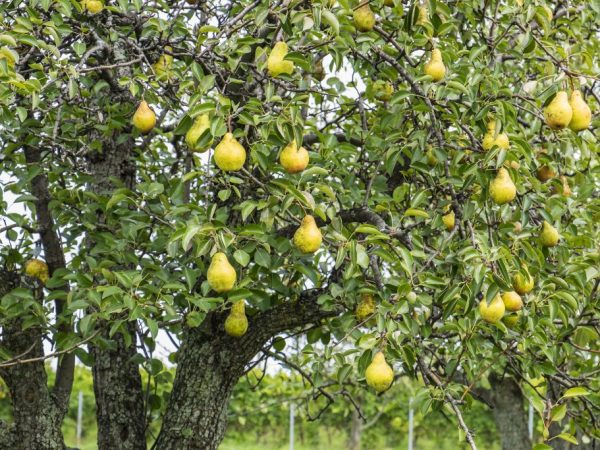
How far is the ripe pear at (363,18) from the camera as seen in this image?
2.72 m

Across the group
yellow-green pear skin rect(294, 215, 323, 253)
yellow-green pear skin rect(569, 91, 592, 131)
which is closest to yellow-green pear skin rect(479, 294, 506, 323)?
yellow-green pear skin rect(294, 215, 323, 253)

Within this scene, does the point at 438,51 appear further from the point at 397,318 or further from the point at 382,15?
the point at 397,318

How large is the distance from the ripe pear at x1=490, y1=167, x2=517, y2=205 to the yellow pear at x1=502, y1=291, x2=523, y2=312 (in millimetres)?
360

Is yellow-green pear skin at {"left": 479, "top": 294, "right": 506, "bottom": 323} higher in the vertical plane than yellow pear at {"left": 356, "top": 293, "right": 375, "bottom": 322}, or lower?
lower

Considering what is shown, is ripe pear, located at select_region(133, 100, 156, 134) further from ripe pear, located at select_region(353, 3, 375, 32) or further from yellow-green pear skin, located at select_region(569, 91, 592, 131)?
yellow-green pear skin, located at select_region(569, 91, 592, 131)

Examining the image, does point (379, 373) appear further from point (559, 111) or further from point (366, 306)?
point (559, 111)

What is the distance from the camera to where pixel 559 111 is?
2.66 metres

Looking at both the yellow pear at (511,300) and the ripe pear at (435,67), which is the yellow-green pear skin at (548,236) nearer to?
the yellow pear at (511,300)

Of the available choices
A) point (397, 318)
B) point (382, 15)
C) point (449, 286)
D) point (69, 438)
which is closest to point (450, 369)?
point (397, 318)

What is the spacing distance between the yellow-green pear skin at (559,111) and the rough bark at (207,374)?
131 centimetres

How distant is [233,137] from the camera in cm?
245

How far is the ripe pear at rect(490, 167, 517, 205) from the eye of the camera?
258 centimetres

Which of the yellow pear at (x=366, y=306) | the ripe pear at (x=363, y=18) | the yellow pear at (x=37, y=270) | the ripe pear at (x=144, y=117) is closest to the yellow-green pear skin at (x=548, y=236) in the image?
the yellow pear at (x=366, y=306)

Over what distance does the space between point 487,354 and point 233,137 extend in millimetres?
1834
